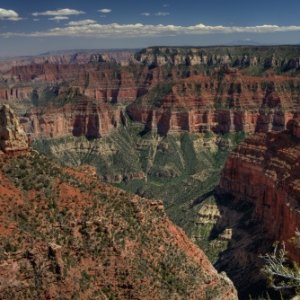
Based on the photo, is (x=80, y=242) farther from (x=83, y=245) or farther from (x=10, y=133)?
(x=10, y=133)

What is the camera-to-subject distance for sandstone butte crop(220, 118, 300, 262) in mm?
88588

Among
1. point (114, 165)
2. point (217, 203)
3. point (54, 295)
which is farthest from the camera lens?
point (114, 165)

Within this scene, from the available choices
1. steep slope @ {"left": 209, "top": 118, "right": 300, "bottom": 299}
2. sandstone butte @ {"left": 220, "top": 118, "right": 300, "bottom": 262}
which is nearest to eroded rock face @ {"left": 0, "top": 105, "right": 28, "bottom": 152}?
sandstone butte @ {"left": 220, "top": 118, "right": 300, "bottom": 262}

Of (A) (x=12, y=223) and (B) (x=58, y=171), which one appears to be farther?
(B) (x=58, y=171)

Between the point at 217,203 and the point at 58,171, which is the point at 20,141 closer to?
the point at 58,171

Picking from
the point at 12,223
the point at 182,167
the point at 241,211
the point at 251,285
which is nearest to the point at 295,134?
the point at 241,211

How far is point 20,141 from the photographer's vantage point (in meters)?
54.8

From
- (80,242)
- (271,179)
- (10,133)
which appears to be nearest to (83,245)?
(80,242)

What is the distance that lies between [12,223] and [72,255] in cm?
557

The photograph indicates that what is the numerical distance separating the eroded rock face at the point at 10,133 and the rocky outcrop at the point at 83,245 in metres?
1.10

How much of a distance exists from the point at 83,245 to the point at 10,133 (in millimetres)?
13870

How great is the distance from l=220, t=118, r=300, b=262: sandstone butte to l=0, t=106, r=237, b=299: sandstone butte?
29.4 metres

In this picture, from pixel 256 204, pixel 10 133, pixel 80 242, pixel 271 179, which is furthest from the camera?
pixel 256 204

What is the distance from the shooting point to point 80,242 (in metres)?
47.8
